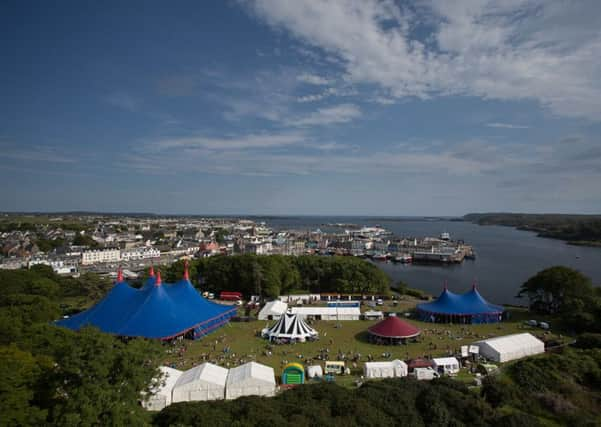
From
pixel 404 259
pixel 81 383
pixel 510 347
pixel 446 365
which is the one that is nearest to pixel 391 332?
pixel 446 365

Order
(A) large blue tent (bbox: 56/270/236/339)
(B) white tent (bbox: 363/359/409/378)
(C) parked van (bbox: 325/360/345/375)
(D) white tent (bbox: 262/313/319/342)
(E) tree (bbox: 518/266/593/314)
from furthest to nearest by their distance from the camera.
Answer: (E) tree (bbox: 518/266/593/314) < (D) white tent (bbox: 262/313/319/342) < (A) large blue tent (bbox: 56/270/236/339) < (C) parked van (bbox: 325/360/345/375) < (B) white tent (bbox: 363/359/409/378)

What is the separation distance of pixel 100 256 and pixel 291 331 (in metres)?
59.4

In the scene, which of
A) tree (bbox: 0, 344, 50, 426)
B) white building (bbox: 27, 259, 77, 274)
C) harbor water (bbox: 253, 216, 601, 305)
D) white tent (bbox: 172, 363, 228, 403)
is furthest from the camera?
white building (bbox: 27, 259, 77, 274)

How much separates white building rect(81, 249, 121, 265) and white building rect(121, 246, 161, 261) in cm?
127

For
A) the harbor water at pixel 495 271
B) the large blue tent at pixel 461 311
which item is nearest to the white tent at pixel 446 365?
the large blue tent at pixel 461 311

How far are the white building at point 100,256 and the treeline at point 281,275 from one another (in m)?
38.7

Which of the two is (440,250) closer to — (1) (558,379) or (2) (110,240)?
(1) (558,379)

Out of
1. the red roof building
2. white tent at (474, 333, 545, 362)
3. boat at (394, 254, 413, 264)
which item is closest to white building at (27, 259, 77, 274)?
the red roof building

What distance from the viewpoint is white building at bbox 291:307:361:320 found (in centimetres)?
2819

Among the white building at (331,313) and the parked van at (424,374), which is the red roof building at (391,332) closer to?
the parked van at (424,374)

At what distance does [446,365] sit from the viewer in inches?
721

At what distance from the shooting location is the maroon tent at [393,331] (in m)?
22.4

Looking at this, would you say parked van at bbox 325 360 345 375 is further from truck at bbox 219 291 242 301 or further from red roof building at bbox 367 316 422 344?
truck at bbox 219 291 242 301

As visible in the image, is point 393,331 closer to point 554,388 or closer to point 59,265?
point 554,388
